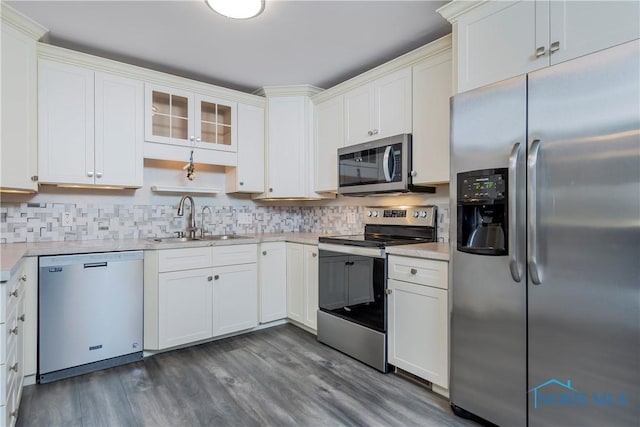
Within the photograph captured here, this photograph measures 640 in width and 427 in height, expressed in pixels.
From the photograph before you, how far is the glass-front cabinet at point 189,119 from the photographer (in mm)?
2918

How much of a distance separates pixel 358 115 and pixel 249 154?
3.79ft

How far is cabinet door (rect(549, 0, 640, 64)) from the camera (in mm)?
1339

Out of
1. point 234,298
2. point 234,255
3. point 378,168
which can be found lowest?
point 234,298

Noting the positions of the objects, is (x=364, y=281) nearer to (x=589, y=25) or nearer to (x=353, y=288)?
(x=353, y=288)

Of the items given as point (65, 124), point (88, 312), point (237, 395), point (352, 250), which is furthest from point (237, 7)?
point (237, 395)

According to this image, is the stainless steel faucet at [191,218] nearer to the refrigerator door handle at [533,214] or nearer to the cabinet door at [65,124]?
the cabinet door at [65,124]

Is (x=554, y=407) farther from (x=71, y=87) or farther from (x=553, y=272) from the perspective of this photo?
(x=71, y=87)

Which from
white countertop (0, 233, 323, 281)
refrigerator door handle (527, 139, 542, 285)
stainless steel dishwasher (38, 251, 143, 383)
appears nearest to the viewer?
refrigerator door handle (527, 139, 542, 285)

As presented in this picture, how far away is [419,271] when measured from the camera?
7.04ft

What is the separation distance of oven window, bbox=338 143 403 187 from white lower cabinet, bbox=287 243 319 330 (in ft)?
2.28

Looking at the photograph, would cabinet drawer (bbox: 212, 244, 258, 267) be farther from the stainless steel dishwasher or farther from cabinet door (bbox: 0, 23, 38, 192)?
cabinet door (bbox: 0, 23, 38, 192)

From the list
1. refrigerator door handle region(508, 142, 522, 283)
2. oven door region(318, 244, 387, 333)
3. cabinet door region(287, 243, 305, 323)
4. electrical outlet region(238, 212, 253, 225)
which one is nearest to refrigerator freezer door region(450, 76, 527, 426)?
refrigerator door handle region(508, 142, 522, 283)

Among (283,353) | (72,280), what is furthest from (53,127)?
(283,353)

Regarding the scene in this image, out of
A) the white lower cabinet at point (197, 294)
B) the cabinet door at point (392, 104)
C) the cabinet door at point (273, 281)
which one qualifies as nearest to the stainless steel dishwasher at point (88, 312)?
the white lower cabinet at point (197, 294)
